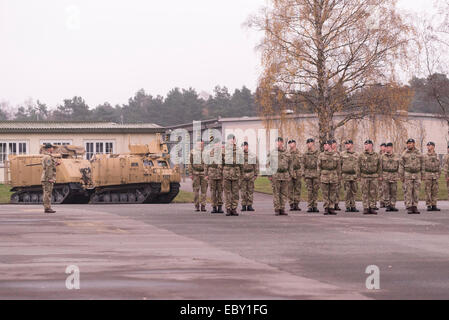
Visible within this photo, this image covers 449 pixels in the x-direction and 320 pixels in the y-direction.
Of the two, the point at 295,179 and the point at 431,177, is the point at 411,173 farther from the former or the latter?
the point at 295,179

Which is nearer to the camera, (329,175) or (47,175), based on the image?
(329,175)

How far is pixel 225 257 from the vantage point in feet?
43.0

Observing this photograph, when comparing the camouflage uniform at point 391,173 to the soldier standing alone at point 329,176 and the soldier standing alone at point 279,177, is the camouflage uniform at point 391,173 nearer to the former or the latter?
the soldier standing alone at point 329,176

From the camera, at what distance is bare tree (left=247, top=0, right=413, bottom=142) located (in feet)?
122

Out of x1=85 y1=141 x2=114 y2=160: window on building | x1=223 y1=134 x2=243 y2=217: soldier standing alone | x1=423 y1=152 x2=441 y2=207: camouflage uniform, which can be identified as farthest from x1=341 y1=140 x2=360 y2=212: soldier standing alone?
x1=85 y1=141 x2=114 y2=160: window on building

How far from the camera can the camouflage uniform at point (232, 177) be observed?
22844 mm

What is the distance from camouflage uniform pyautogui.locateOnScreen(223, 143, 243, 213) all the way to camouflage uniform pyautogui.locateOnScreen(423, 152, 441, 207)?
6112 mm

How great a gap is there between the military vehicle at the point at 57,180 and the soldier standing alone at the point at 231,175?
1528cm

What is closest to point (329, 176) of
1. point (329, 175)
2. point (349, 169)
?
point (329, 175)

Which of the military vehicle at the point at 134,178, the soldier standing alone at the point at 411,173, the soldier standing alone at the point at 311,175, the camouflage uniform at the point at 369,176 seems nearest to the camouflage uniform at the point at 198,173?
the soldier standing alone at the point at 311,175

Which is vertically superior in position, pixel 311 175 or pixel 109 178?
pixel 109 178

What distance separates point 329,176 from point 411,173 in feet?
8.91
